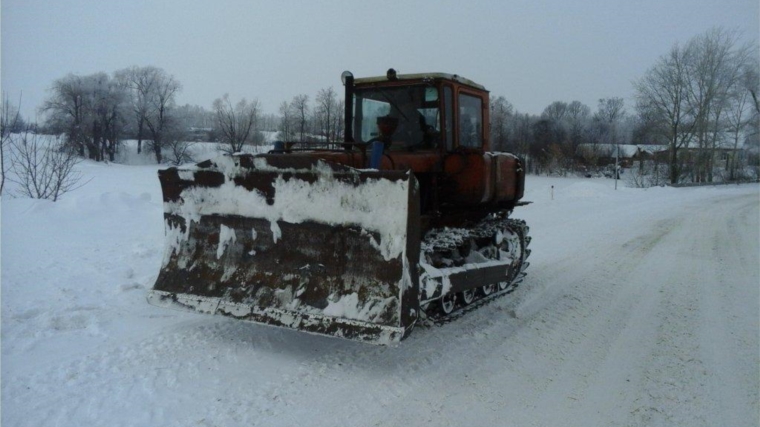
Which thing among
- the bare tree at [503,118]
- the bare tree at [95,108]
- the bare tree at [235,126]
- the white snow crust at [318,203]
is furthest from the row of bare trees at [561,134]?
the bare tree at [95,108]

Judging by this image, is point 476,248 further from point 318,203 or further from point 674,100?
point 674,100

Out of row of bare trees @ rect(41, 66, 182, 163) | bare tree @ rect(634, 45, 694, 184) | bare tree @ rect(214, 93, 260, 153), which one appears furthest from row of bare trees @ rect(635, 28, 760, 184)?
row of bare trees @ rect(41, 66, 182, 163)

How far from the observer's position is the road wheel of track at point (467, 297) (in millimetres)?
5543

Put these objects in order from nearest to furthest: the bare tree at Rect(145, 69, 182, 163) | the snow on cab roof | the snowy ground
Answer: the snowy ground
the snow on cab roof
the bare tree at Rect(145, 69, 182, 163)

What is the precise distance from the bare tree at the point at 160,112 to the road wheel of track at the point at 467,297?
56415 millimetres

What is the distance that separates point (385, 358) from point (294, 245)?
1.17m

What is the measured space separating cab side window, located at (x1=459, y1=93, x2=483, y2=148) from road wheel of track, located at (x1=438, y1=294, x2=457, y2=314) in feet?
5.11

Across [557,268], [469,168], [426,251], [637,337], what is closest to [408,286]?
[426,251]

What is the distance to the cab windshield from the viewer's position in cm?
532

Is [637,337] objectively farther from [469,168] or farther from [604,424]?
[469,168]

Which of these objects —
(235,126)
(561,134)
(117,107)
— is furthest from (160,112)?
(561,134)

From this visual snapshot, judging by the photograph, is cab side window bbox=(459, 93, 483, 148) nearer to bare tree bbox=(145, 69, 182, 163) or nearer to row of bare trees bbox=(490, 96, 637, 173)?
row of bare trees bbox=(490, 96, 637, 173)

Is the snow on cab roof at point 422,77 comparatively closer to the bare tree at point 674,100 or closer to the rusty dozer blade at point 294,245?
the rusty dozer blade at point 294,245

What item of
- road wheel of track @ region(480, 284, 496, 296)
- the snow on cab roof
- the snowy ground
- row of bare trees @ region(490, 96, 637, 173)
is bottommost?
the snowy ground
